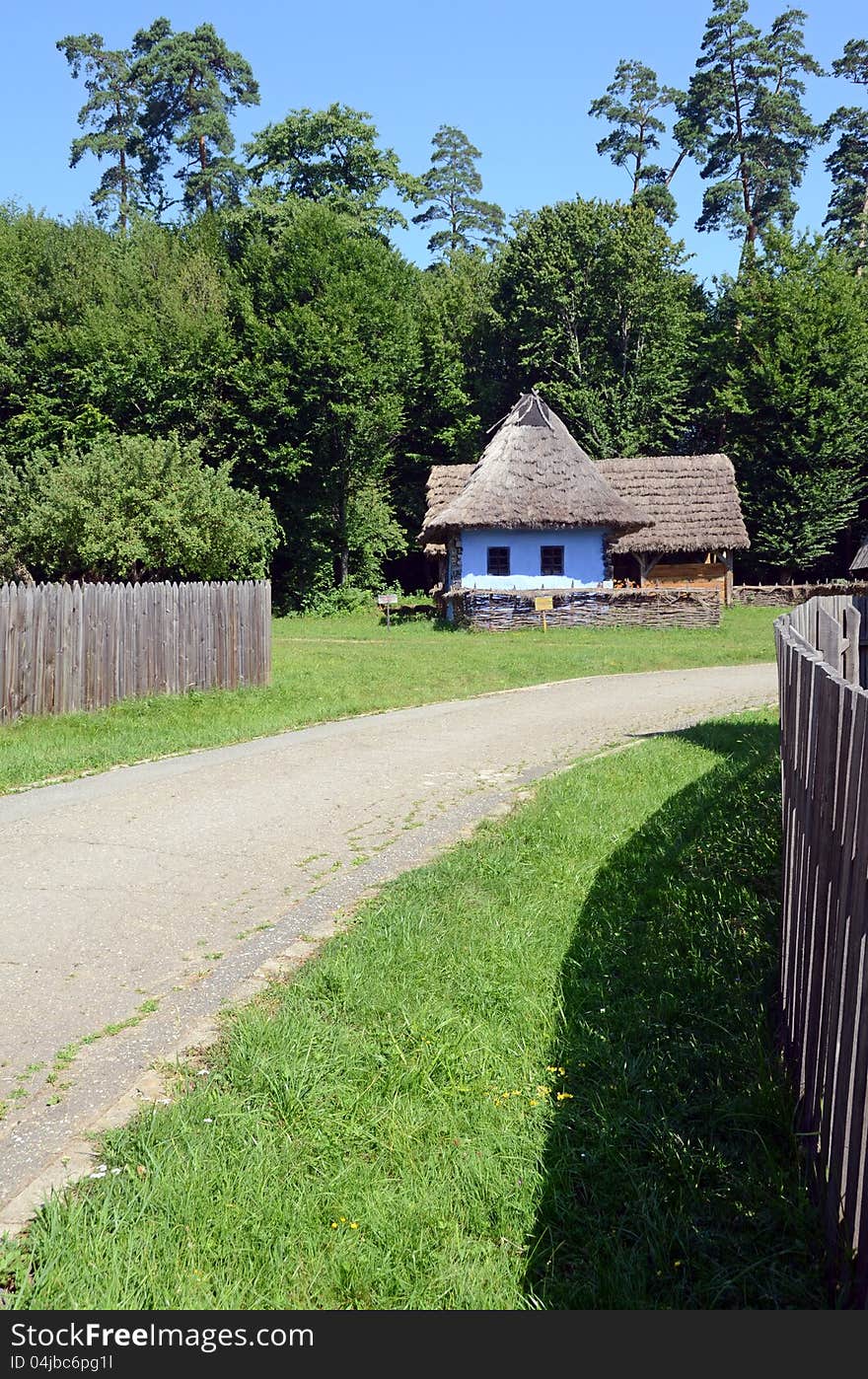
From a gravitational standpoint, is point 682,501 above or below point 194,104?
below

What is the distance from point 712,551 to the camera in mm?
39875

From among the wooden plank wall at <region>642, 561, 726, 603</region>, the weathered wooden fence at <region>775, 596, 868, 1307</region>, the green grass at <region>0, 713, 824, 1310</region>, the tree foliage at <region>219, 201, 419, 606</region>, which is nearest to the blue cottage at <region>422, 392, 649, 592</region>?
the wooden plank wall at <region>642, 561, 726, 603</region>

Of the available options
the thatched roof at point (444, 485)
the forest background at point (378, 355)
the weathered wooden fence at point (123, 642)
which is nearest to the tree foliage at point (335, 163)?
the forest background at point (378, 355)

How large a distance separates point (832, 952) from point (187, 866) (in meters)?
4.80

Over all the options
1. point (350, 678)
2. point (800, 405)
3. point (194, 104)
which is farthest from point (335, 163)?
point (350, 678)

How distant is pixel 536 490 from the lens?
36312mm

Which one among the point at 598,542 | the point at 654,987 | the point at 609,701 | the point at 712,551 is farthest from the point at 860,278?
the point at 654,987

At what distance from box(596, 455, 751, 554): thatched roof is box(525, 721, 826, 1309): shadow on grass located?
3309cm

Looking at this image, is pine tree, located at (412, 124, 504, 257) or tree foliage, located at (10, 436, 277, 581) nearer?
tree foliage, located at (10, 436, 277, 581)

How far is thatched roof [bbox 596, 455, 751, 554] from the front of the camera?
39062mm

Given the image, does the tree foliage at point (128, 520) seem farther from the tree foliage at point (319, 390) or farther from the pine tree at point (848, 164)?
the pine tree at point (848, 164)

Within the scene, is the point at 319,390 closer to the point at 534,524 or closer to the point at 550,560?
the point at 534,524

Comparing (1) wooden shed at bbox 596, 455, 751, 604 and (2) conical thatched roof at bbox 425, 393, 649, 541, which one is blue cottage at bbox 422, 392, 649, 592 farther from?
(1) wooden shed at bbox 596, 455, 751, 604

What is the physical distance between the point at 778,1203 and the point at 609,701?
41.1 ft
